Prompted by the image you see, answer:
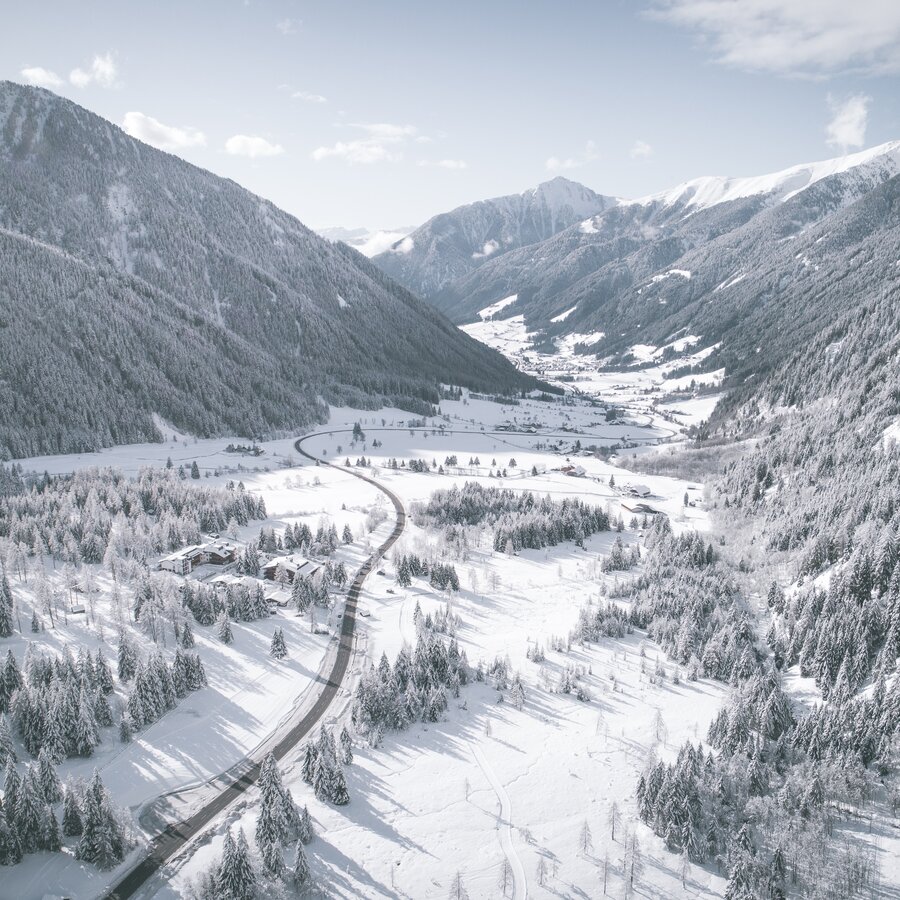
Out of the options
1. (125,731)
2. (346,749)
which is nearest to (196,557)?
(125,731)

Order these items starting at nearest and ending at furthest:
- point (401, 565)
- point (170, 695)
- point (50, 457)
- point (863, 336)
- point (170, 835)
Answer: point (170, 835)
point (170, 695)
point (401, 565)
point (50, 457)
point (863, 336)

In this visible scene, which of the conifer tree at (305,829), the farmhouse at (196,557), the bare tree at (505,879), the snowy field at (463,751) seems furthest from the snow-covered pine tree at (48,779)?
the farmhouse at (196,557)

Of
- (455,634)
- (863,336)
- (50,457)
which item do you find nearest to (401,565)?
(455,634)

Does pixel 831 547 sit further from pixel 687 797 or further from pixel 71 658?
pixel 71 658

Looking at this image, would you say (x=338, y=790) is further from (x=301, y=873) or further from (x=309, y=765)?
(x=301, y=873)

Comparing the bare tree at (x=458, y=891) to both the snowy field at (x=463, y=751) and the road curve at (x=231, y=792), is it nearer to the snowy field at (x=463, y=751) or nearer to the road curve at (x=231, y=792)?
the snowy field at (x=463, y=751)

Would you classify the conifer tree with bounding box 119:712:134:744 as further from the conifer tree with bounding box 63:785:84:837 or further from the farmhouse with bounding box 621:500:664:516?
the farmhouse with bounding box 621:500:664:516
